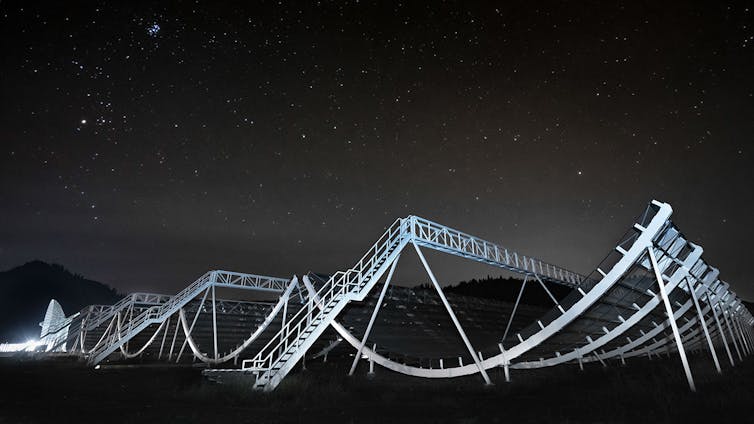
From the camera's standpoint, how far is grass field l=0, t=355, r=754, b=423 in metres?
9.66

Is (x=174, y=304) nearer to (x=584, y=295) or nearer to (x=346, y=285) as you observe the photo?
(x=346, y=285)

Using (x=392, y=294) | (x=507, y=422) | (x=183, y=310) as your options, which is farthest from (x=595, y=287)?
(x=183, y=310)

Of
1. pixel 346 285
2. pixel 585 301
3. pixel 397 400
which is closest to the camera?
pixel 397 400

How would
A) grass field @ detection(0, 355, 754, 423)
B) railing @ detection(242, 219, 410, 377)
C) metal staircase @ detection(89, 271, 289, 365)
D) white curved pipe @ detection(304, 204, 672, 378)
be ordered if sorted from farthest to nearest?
metal staircase @ detection(89, 271, 289, 365) → railing @ detection(242, 219, 410, 377) → white curved pipe @ detection(304, 204, 672, 378) → grass field @ detection(0, 355, 754, 423)

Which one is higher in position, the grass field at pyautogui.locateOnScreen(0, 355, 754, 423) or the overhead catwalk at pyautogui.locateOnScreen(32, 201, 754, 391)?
the overhead catwalk at pyautogui.locateOnScreen(32, 201, 754, 391)

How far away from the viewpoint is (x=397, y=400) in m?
13.2

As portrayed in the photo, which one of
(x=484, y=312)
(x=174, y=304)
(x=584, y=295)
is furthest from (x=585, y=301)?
(x=174, y=304)

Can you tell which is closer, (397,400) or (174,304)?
(397,400)

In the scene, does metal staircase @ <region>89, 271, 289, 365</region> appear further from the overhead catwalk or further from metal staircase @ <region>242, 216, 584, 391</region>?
metal staircase @ <region>242, 216, 584, 391</region>

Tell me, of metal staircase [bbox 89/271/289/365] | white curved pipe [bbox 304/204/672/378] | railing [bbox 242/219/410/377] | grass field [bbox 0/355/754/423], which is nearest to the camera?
grass field [bbox 0/355/754/423]

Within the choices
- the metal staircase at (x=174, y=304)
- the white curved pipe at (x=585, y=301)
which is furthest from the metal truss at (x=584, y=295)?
the metal staircase at (x=174, y=304)

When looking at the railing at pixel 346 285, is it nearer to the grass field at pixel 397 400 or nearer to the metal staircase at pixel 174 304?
the grass field at pixel 397 400

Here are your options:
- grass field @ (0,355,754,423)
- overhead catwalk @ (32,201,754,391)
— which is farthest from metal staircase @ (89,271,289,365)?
grass field @ (0,355,754,423)

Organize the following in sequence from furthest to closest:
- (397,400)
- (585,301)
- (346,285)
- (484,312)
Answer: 1. (484,312)
2. (346,285)
3. (585,301)
4. (397,400)
